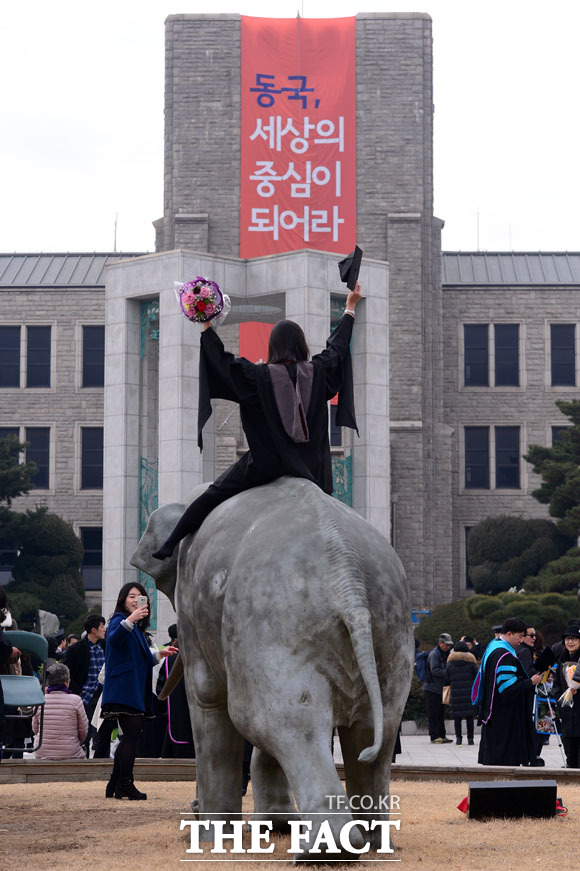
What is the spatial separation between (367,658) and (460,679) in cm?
1420

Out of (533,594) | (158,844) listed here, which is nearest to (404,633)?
(158,844)

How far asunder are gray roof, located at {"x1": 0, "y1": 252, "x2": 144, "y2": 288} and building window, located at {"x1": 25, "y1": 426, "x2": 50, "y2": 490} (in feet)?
17.9

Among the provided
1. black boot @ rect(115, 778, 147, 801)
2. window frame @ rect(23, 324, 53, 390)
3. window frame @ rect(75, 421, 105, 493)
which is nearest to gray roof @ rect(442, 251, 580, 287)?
window frame @ rect(75, 421, 105, 493)

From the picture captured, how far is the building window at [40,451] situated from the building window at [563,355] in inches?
742

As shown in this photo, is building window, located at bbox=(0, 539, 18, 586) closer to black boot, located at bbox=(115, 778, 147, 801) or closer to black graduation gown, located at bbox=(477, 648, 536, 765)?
black graduation gown, located at bbox=(477, 648, 536, 765)

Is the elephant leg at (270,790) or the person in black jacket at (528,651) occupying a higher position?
the elephant leg at (270,790)

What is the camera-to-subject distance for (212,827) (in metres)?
7.29

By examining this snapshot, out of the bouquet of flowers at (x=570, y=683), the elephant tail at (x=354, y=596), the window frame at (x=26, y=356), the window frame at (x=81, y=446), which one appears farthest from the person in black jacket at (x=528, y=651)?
the window frame at (x=26, y=356)

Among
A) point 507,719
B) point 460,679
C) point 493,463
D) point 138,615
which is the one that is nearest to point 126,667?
point 138,615

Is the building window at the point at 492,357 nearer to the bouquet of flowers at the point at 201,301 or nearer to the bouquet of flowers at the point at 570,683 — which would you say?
the bouquet of flowers at the point at 570,683

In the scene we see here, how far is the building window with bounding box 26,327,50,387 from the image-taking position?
51.8 m

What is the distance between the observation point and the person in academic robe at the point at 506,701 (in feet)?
40.9

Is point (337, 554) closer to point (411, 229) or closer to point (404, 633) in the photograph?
point (404, 633)

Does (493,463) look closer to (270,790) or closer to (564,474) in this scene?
(564,474)
